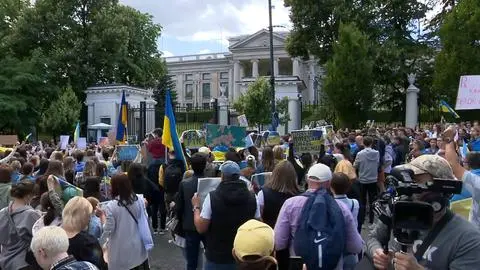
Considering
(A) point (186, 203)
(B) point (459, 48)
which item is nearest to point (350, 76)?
(B) point (459, 48)

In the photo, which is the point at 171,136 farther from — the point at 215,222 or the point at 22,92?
the point at 22,92

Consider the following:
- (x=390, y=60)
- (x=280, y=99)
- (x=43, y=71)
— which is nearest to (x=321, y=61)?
(x=390, y=60)

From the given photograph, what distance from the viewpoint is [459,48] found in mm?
29062

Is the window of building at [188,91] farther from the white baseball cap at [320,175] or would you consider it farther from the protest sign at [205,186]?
the white baseball cap at [320,175]

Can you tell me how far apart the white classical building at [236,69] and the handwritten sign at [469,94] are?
855 inches

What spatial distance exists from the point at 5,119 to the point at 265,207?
3332 cm

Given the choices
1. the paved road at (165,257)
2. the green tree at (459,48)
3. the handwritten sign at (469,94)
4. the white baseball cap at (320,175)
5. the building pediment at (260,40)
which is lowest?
the paved road at (165,257)

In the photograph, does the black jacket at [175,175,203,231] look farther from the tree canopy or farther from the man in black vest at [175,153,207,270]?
the tree canopy

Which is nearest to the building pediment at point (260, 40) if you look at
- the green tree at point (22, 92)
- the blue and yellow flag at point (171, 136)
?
the green tree at point (22, 92)

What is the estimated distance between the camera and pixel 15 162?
9.12m

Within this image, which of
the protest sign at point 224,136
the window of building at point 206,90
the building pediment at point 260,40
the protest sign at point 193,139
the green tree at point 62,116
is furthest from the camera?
the window of building at point 206,90

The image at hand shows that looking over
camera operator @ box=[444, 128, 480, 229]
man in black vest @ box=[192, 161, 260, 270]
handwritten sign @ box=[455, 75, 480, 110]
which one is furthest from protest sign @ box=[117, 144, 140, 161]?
handwritten sign @ box=[455, 75, 480, 110]

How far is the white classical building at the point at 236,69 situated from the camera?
75.3 m

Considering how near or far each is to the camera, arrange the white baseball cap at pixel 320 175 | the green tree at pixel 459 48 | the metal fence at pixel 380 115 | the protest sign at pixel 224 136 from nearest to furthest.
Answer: the white baseball cap at pixel 320 175, the protest sign at pixel 224 136, the green tree at pixel 459 48, the metal fence at pixel 380 115
